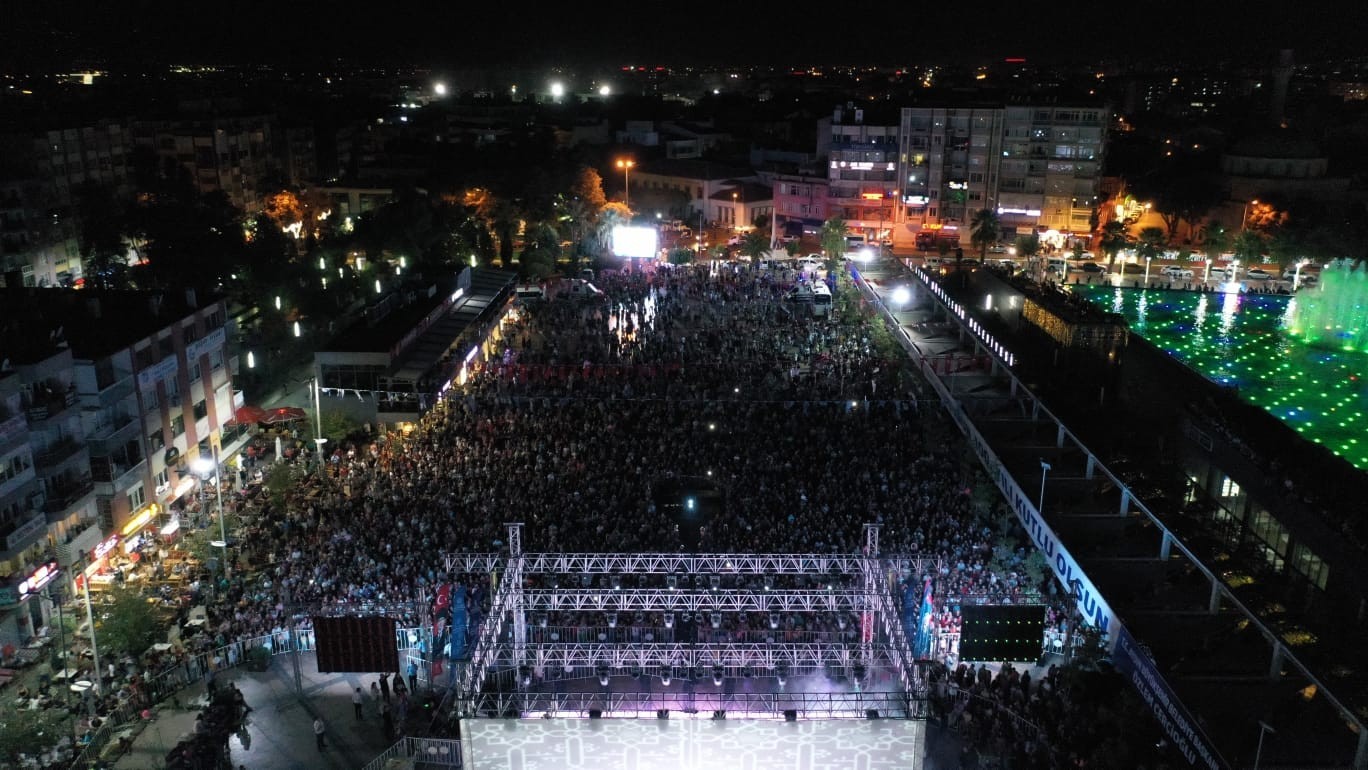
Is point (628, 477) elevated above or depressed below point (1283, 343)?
above

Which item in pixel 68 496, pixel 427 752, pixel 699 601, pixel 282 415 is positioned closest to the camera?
pixel 427 752

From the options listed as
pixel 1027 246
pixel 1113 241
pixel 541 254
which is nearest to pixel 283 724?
pixel 541 254

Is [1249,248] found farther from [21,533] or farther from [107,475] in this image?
[21,533]

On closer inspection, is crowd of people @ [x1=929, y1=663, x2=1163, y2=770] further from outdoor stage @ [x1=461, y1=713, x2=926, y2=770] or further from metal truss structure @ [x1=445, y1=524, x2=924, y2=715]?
outdoor stage @ [x1=461, y1=713, x2=926, y2=770]

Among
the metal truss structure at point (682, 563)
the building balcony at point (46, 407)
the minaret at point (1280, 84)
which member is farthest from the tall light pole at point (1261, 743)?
the minaret at point (1280, 84)

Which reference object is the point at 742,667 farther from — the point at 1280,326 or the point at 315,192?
the point at 315,192

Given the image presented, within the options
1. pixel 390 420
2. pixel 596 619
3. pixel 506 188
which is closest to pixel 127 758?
pixel 596 619

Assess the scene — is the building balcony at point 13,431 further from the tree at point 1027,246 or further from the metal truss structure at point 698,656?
the tree at point 1027,246

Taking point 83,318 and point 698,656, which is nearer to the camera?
point 698,656
